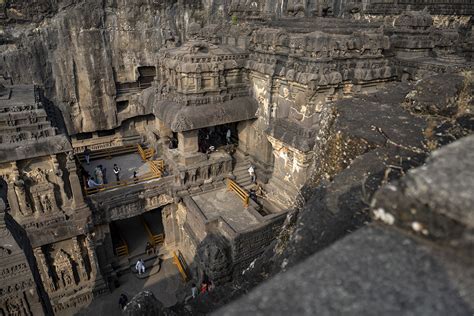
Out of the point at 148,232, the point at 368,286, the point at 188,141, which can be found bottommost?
the point at 148,232

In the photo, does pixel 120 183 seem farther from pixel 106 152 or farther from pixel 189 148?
pixel 106 152

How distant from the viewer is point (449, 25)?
66.8ft

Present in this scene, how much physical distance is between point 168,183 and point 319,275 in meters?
13.7

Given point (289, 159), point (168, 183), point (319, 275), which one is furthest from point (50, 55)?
point (319, 275)

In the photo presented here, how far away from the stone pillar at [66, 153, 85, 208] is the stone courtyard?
0.05m

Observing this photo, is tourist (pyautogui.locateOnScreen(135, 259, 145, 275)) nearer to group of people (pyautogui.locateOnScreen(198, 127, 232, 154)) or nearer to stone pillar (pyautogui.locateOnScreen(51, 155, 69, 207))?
stone pillar (pyautogui.locateOnScreen(51, 155, 69, 207))

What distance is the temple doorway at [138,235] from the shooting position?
53.5ft

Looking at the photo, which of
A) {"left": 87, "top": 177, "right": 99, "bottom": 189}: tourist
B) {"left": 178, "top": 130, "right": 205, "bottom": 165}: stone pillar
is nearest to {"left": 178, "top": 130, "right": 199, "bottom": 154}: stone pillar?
{"left": 178, "top": 130, "right": 205, "bottom": 165}: stone pillar

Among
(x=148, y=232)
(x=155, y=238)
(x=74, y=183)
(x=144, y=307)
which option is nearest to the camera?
(x=144, y=307)

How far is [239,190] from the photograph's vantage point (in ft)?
48.3

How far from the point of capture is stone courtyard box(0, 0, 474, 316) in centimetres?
185

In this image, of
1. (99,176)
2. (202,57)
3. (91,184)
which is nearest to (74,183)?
(91,184)

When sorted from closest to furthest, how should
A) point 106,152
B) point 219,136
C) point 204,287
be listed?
point 204,287 → point 106,152 → point 219,136

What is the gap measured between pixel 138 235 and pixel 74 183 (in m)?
6.18
